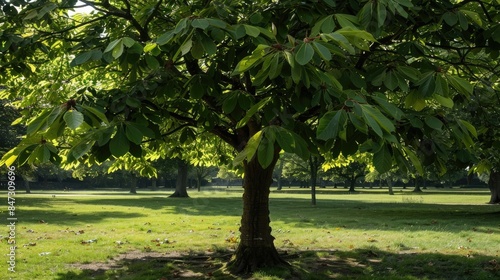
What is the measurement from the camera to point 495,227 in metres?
15.5

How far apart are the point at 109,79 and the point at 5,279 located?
4.55 meters

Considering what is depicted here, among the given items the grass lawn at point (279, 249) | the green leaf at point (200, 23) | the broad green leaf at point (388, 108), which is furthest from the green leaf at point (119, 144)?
the grass lawn at point (279, 249)

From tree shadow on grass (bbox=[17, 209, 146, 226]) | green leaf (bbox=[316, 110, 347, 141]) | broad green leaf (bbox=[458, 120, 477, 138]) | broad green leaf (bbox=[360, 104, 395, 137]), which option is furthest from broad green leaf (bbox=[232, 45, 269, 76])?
tree shadow on grass (bbox=[17, 209, 146, 226])

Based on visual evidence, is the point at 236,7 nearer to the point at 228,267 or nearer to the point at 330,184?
the point at 228,267

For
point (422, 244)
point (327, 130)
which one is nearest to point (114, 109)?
point (327, 130)

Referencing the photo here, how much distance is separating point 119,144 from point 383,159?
73.2 inches

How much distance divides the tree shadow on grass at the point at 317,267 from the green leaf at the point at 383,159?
14.4 feet

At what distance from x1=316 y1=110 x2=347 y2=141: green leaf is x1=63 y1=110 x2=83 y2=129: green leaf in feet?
4.74

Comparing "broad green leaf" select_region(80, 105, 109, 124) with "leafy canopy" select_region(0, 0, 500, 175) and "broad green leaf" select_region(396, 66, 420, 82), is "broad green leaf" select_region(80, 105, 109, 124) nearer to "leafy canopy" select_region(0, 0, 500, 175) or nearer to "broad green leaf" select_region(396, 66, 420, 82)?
"leafy canopy" select_region(0, 0, 500, 175)

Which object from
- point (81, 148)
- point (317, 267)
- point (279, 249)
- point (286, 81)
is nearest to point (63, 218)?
point (279, 249)

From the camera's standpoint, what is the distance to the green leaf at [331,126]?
287 centimetres

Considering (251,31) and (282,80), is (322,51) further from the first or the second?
(282,80)

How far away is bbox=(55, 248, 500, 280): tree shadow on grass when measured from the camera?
7.68 metres

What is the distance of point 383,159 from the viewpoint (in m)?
3.41
